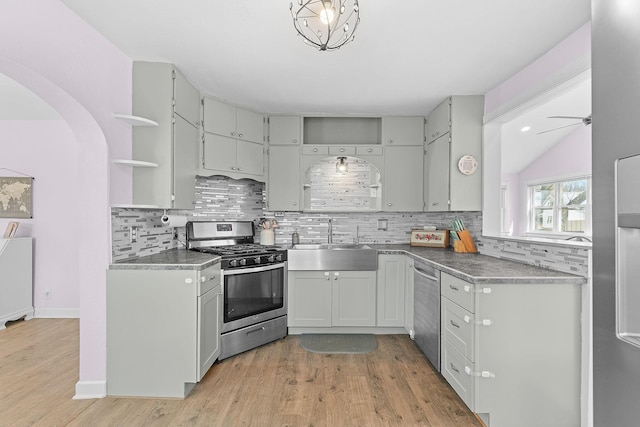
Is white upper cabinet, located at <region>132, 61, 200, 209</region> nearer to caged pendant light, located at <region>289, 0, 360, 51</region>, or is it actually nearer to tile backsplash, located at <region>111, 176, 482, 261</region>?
tile backsplash, located at <region>111, 176, 482, 261</region>

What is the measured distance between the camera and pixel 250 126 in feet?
11.4

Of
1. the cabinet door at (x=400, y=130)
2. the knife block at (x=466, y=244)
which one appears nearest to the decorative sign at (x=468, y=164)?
the knife block at (x=466, y=244)

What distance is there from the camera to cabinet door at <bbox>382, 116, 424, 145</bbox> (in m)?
3.68

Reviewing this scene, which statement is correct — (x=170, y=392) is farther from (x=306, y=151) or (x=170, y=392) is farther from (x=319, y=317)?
(x=306, y=151)

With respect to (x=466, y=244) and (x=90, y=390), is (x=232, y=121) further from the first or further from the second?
(x=466, y=244)

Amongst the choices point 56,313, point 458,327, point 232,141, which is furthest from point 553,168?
point 56,313

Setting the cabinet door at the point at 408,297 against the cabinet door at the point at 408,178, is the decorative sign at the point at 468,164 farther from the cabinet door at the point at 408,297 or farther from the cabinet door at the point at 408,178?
the cabinet door at the point at 408,297

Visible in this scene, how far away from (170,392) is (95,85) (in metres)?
2.18

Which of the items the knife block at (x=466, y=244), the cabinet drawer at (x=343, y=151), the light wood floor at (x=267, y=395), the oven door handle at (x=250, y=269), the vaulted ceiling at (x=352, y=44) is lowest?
the light wood floor at (x=267, y=395)

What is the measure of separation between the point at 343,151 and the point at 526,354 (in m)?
2.56

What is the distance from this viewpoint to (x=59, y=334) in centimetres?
337

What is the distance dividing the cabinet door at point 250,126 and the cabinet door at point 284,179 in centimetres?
21


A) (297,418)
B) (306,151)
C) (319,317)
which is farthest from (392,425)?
(306,151)

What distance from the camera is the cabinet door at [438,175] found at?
10.5ft
